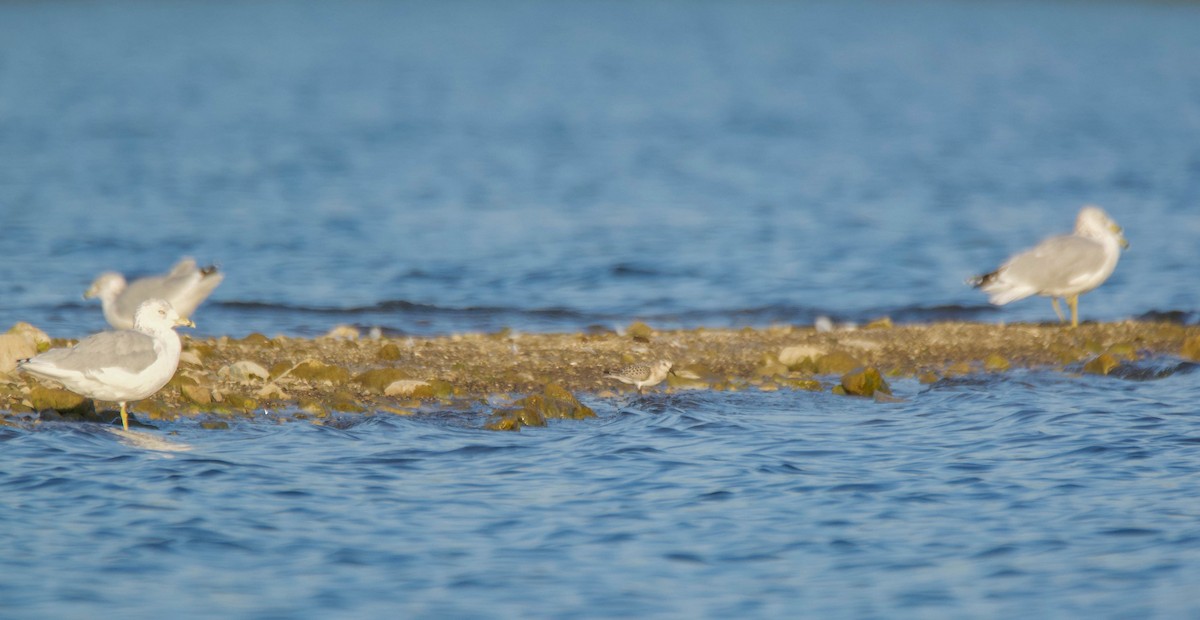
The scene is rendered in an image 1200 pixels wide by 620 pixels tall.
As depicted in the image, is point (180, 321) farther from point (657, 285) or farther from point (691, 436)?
point (657, 285)

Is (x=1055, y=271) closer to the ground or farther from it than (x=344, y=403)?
farther from it

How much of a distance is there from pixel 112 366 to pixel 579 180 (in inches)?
692

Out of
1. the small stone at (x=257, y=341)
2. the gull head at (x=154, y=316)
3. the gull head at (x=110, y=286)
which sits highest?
the gull head at (x=110, y=286)

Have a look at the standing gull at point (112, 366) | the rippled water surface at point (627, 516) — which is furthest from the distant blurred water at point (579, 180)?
the rippled water surface at point (627, 516)

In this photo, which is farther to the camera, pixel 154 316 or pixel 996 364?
pixel 996 364

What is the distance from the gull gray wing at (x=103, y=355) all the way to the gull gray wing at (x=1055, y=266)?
297 inches

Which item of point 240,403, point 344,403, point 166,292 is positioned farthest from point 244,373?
point 166,292

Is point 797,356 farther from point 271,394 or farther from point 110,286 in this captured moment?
point 110,286

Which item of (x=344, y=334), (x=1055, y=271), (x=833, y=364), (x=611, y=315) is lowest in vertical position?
(x=833, y=364)

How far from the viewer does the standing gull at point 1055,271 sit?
1251cm

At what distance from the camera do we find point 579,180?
25.5m

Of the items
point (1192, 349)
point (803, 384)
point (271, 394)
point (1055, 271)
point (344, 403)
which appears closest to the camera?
point (344, 403)

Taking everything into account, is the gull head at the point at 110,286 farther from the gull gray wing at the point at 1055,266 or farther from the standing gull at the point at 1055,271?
the gull gray wing at the point at 1055,266

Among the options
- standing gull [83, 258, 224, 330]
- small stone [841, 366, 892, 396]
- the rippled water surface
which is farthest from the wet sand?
standing gull [83, 258, 224, 330]
